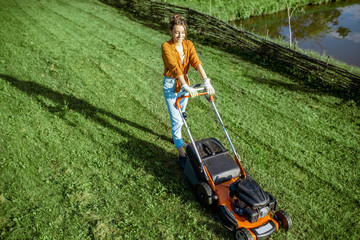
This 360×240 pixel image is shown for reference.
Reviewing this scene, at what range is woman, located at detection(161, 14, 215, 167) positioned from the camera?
3314 millimetres

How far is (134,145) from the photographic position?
15.6ft

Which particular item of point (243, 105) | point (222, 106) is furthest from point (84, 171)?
point (243, 105)

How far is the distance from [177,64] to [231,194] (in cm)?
179

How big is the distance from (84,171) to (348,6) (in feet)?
66.4

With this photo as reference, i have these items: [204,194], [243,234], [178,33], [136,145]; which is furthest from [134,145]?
[243,234]

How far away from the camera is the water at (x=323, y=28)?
1090 cm

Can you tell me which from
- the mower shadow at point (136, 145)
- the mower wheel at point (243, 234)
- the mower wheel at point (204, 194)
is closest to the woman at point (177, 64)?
the mower shadow at point (136, 145)

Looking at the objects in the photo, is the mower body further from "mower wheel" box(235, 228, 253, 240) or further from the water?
the water

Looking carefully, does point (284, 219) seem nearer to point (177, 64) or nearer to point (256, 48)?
point (177, 64)

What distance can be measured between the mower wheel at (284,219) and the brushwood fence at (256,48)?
15.4 ft

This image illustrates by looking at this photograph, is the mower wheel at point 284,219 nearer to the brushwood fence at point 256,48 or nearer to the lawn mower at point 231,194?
the lawn mower at point 231,194

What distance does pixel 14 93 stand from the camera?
5.88m

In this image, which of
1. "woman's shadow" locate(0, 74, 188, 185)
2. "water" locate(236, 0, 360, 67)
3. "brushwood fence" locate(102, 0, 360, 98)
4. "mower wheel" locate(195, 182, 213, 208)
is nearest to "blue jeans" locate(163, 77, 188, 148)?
"woman's shadow" locate(0, 74, 188, 185)

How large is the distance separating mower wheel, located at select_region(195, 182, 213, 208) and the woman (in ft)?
3.16
